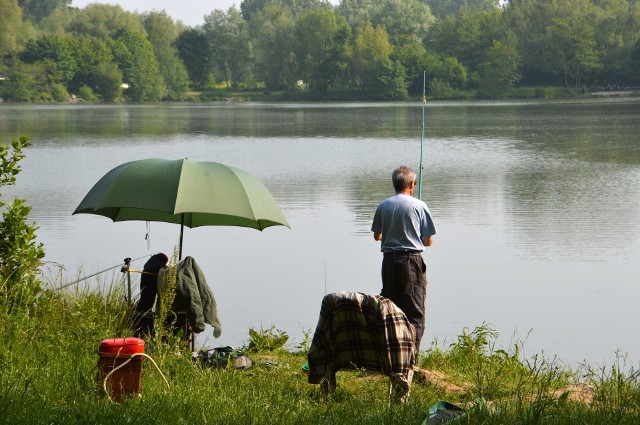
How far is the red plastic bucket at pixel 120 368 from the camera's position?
16.6 ft

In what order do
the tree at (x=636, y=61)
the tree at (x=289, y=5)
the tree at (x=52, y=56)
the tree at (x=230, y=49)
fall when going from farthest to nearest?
the tree at (x=289, y=5)
the tree at (x=230, y=49)
the tree at (x=52, y=56)
the tree at (x=636, y=61)

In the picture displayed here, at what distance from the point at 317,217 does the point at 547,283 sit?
6120 mm

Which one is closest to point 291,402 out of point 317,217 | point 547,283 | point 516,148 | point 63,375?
point 63,375

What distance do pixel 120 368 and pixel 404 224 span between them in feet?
7.15

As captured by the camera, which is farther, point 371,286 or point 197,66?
point 197,66

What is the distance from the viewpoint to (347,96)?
345ft

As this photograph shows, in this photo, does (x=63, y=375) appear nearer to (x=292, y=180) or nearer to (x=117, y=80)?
(x=292, y=180)

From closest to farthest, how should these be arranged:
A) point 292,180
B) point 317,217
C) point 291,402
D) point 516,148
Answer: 1. point 291,402
2. point 317,217
3. point 292,180
4. point 516,148

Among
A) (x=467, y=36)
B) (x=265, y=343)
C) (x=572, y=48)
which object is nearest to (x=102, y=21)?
(x=467, y=36)

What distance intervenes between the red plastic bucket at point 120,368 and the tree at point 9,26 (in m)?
100

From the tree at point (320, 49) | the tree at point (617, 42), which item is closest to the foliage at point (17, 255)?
the tree at point (617, 42)

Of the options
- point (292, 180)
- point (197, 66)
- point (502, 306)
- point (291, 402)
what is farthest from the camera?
point (197, 66)

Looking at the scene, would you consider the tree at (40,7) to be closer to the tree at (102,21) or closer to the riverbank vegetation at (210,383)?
the tree at (102,21)

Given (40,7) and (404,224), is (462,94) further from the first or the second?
(404,224)
